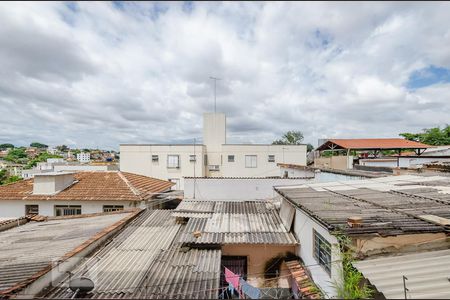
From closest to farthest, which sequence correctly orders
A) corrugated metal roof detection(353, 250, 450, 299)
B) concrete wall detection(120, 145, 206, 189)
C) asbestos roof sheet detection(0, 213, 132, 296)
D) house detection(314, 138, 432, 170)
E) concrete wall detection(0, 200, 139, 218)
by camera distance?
corrugated metal roof detection(353, 250, 450, 299)
asbestos roof sheet detection(0, 213, 132, 296)
concrete wall detection(0, 200, 139, 218)
house detection(314, 138, 432, 170)
concrete wall detection(120, 145, 206, 189)

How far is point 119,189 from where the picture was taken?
1745cm

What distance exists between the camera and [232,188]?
18125 millimetres

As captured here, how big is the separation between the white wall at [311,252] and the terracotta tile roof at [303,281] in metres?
0.19

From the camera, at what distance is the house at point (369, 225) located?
4996mm

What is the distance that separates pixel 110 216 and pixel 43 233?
3.15 m

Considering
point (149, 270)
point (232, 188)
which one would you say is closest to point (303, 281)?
point (149, 270)

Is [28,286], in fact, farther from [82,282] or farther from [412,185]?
[412,185]

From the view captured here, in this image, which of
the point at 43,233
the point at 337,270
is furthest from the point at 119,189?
the point at 337,270

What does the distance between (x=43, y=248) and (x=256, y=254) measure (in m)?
6.73

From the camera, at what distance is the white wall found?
558 centimetres

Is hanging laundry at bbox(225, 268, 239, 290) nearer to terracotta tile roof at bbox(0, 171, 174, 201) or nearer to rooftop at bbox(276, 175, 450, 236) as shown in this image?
rooftop at bbox(276, 175, 450, 236)

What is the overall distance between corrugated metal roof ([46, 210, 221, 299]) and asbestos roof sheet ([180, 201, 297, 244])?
1.84ft

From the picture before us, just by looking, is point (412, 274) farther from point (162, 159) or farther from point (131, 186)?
point (162, 159)

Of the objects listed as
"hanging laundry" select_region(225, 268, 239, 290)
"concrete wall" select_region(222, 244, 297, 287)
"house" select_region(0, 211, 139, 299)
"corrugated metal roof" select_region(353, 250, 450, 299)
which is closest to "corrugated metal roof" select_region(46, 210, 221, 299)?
"house" select_region(0, 211, 139, 299)
